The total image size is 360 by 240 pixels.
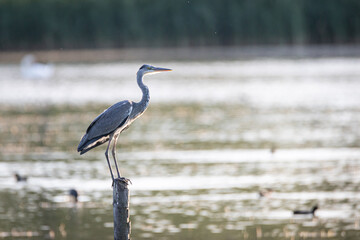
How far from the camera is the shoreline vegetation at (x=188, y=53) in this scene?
81781 mm

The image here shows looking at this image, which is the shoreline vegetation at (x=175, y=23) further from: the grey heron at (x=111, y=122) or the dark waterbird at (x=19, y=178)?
the grey heron at (x=111, y=122)

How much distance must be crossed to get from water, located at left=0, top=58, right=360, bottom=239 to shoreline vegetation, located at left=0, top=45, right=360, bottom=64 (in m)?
36.1

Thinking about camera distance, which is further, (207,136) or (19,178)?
(207,136)

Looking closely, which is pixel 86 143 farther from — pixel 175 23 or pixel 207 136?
pixel 175 23

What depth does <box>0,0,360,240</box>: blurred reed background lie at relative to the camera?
15922 mm

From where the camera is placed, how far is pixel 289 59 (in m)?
79.3

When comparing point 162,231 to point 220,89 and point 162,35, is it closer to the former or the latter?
point 220,89

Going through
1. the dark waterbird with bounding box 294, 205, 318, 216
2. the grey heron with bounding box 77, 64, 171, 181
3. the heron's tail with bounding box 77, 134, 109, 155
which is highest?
the grey heron with bounding box 77, 64, 171, 181

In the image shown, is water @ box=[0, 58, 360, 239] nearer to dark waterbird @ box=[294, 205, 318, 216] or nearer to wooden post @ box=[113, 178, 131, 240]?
dark waterbird @ box=[294, 205, 318, 216]

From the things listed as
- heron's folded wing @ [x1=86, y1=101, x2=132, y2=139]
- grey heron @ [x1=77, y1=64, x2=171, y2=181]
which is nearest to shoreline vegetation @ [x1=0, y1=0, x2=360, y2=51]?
grey heron @ [x1=77, y1=64, x2=171, y2=181]

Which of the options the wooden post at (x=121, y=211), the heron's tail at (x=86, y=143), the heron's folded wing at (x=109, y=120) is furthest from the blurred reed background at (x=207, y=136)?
the wooden post at (x=121, y=211)

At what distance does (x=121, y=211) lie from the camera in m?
10.4

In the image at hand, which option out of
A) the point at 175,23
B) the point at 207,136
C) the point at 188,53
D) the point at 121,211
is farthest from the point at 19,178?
the point at 188,53

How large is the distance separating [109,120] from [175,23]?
235 ft
